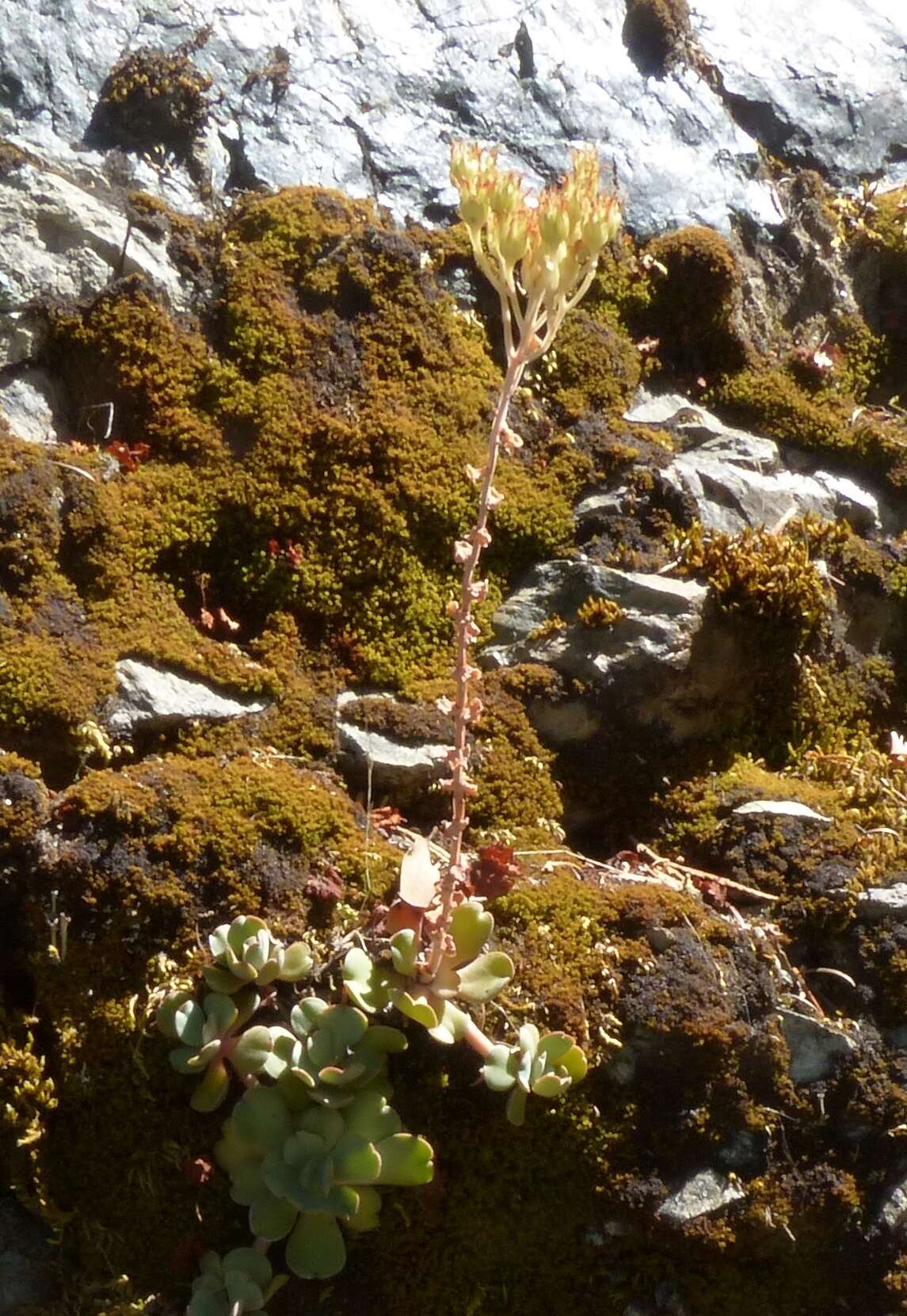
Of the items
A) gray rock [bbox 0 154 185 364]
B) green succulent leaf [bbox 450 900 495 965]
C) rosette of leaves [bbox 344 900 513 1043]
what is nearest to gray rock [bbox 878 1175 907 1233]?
rosette of leaves [bbox 344 900 513 1043]

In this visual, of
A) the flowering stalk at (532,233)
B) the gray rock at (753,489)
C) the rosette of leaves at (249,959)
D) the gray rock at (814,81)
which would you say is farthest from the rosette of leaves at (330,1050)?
the gray rock at (814,81)

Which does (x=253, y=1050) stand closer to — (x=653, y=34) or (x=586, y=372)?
(x=586, y=372)

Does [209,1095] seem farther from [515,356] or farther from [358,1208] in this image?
[515,356]

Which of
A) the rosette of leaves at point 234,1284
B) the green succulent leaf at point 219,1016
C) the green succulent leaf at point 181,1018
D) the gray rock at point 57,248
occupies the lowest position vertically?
the rosette of leaves at point 234,1284

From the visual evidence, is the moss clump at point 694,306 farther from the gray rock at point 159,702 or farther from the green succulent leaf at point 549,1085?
the green succulent leaf at point 549,1085

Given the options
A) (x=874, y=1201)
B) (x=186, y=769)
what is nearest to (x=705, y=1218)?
(x=874, y=1201)

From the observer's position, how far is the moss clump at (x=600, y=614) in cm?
359

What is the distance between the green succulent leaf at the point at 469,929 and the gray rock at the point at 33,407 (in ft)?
6.80

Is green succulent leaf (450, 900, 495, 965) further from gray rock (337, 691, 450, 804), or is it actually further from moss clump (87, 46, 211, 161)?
moss clump (87, 46, 211, 161)

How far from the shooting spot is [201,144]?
400cm

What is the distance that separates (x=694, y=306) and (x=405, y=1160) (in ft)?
11.4

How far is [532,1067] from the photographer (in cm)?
261

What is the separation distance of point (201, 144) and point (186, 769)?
251 centimetres

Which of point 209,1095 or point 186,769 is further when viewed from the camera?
point 186,769
